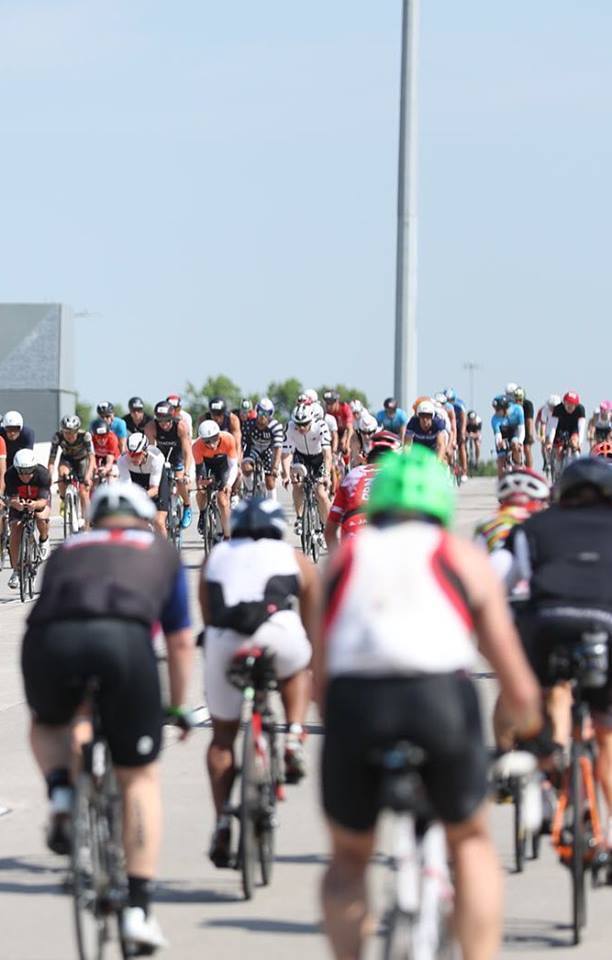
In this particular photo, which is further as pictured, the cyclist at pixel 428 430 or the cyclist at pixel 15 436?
the cyclist at pixel 428 430

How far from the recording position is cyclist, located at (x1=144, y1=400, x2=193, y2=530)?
79.5 ft

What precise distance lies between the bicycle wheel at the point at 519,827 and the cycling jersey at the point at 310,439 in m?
16.2

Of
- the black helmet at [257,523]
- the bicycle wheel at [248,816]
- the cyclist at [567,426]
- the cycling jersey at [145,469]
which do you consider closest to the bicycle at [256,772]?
the bicycle wheel at [248,816]

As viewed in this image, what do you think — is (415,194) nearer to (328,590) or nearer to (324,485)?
(324,485)

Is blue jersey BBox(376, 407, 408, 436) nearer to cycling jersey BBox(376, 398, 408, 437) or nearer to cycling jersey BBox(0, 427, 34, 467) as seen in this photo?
cycling jersey BBox(376, 398, 408, 437)

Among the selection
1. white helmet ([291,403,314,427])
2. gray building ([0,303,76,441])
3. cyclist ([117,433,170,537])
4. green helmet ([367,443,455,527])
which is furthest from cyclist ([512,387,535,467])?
gray building ([0,303,76,441])

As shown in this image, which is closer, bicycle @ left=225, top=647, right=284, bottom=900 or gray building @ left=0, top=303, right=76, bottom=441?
bicycle @ left=225, top=647, right=284, bottom=900

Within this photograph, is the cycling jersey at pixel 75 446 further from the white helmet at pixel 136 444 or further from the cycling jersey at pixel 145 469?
Answer: the white helmet at pixel 136 444

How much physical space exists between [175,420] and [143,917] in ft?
56.8

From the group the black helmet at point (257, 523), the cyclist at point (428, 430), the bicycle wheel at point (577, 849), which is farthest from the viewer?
the cyclist at point (428, 430)

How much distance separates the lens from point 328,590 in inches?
230

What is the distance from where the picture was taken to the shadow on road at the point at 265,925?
8.12 meters

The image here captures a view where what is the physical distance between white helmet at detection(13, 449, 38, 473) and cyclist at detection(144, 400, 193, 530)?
239 cm

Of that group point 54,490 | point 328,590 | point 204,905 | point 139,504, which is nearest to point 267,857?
point 204,905
